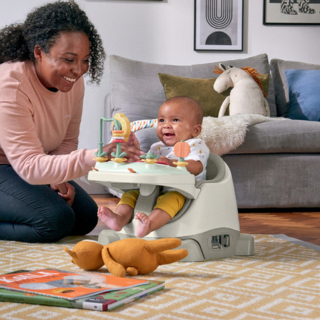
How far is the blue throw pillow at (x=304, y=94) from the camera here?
2.90 metres

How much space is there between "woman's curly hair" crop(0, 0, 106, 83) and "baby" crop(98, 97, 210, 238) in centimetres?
35

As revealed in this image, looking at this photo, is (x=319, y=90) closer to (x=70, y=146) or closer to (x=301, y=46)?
(x=301, y=46)

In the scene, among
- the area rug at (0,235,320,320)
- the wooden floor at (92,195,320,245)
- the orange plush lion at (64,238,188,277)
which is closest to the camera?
the area rug at (0,235,320,320)

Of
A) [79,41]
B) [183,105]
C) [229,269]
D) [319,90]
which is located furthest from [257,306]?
[319,90]

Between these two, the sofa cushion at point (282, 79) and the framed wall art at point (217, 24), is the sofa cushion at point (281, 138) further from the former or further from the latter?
Answer: the framed wall art at point (217, 24)

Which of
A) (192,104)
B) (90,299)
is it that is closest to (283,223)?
(192,104)

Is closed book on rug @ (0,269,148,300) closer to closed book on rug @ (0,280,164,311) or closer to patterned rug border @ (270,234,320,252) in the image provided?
closed book on rug @ (0,280,164,311)

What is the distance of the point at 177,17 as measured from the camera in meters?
3.30

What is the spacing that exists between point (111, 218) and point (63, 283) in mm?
356

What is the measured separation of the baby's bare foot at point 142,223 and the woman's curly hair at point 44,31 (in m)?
0.59

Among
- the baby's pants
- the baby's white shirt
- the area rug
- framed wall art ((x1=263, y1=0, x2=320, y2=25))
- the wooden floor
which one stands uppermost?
framed wall art ((x1=263, y1=0, x2=320, y2=25))

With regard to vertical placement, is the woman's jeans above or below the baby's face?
below

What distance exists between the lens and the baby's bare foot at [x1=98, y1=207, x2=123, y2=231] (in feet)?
4.07

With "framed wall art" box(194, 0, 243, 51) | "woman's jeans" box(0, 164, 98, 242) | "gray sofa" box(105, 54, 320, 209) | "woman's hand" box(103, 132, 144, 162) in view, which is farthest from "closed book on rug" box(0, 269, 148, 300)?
"framed wall art" box(194, 0, 243, 51)
